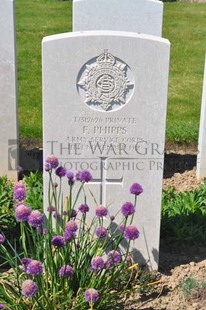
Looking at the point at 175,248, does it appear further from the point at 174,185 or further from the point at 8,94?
the point at 8,94

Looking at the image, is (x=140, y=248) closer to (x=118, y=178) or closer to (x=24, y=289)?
(x=118, y=178)

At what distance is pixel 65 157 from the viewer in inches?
152

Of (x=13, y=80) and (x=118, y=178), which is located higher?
(x=13, y=80)

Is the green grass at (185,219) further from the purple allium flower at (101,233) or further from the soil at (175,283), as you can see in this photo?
the purple allium flower at (101,233)

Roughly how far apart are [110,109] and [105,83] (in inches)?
6.7

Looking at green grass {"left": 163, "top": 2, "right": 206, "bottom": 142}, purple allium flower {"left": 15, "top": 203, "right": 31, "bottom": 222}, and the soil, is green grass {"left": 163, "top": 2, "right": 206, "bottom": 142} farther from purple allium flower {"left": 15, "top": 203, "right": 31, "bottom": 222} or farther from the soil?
purple allium flower {"left": 15, "top": 203, "right": 31, "bottom": 222}

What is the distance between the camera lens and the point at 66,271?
128 inches

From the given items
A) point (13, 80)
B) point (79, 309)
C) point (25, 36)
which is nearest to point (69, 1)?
point (25, 36)

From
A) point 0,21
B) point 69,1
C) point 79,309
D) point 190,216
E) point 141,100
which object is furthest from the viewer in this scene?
point 69,1

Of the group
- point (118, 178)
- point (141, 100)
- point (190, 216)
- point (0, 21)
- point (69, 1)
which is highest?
point (69, 1)

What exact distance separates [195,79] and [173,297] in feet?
18.6

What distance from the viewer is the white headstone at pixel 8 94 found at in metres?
5.18

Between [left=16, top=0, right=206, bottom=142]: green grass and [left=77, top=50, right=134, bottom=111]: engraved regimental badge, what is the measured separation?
274 cm

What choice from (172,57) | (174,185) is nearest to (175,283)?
(174,185)
